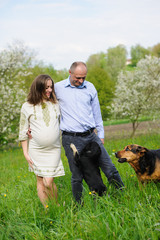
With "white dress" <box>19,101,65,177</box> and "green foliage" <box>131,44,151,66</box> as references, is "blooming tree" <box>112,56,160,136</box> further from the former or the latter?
"green foliage" <box>131,44,151,66</box>

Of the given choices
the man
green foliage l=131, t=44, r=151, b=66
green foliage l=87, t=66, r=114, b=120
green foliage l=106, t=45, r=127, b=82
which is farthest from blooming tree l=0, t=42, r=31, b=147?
green foliage l=131, t=44, r=151, b=66

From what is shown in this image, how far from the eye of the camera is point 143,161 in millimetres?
4164

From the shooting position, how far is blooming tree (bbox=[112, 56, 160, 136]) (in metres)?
15.0

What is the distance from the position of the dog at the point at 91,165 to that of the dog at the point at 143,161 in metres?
0.66

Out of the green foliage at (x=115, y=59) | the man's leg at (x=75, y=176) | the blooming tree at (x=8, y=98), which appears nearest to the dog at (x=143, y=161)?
the man's leg at (x=75, y=176)


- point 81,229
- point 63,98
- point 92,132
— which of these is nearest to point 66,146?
point 92,132

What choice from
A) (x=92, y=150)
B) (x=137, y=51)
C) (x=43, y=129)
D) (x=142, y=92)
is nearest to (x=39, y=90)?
(x=43, y=129)

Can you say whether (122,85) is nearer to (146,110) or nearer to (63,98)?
(146,110)

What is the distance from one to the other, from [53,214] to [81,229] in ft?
2.45

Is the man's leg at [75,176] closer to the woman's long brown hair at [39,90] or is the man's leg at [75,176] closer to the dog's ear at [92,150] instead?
the dog's ear at [92,150]

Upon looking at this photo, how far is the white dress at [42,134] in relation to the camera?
383 cm

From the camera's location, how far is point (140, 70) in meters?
15.9

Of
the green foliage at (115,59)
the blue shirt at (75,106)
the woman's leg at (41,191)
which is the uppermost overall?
the green foliage at (115,59)

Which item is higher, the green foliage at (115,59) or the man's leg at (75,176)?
the green foliage at (115,59)
